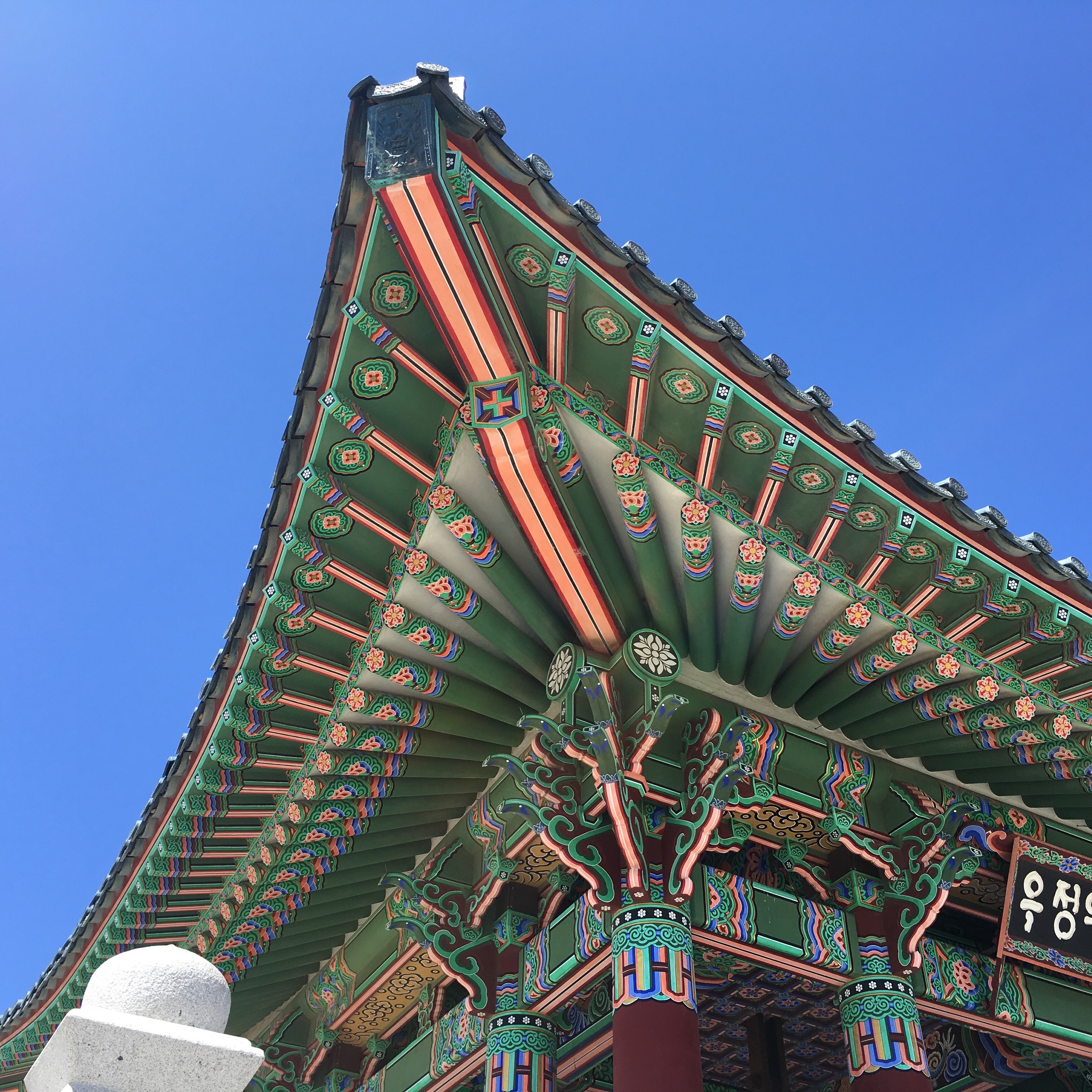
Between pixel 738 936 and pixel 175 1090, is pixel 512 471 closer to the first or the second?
pixel 738 936

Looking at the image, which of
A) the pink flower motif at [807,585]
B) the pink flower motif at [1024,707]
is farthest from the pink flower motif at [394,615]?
the pink flower motif at [1024,707]

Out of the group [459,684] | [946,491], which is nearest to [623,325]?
[946,491]

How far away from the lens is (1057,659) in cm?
736

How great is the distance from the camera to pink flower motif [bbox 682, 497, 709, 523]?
6250 millimetres

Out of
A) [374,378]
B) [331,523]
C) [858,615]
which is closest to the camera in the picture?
[374,378]

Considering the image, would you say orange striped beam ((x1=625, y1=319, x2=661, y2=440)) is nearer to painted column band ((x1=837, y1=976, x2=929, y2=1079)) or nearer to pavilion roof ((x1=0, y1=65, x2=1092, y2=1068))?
pavilion roof ((x1=0, y1=65, x2=1092, y2=1068))

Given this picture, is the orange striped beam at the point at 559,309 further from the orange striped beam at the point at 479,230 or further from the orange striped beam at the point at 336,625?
the orange striped beam at the point at 336,625

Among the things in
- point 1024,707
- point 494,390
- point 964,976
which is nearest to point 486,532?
point 494,390

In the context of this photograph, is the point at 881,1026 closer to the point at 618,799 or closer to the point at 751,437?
the point at 618,799

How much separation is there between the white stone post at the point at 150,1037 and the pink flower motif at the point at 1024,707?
577cm

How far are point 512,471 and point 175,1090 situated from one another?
12.3 ft

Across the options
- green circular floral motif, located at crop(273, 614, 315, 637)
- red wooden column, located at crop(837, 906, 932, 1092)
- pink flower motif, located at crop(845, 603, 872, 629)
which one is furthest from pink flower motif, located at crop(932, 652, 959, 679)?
green circular floral motif, located at crop(273, 614, 315, 637)

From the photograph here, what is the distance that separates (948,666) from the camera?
23.0ft

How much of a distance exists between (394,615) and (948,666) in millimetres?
3684
